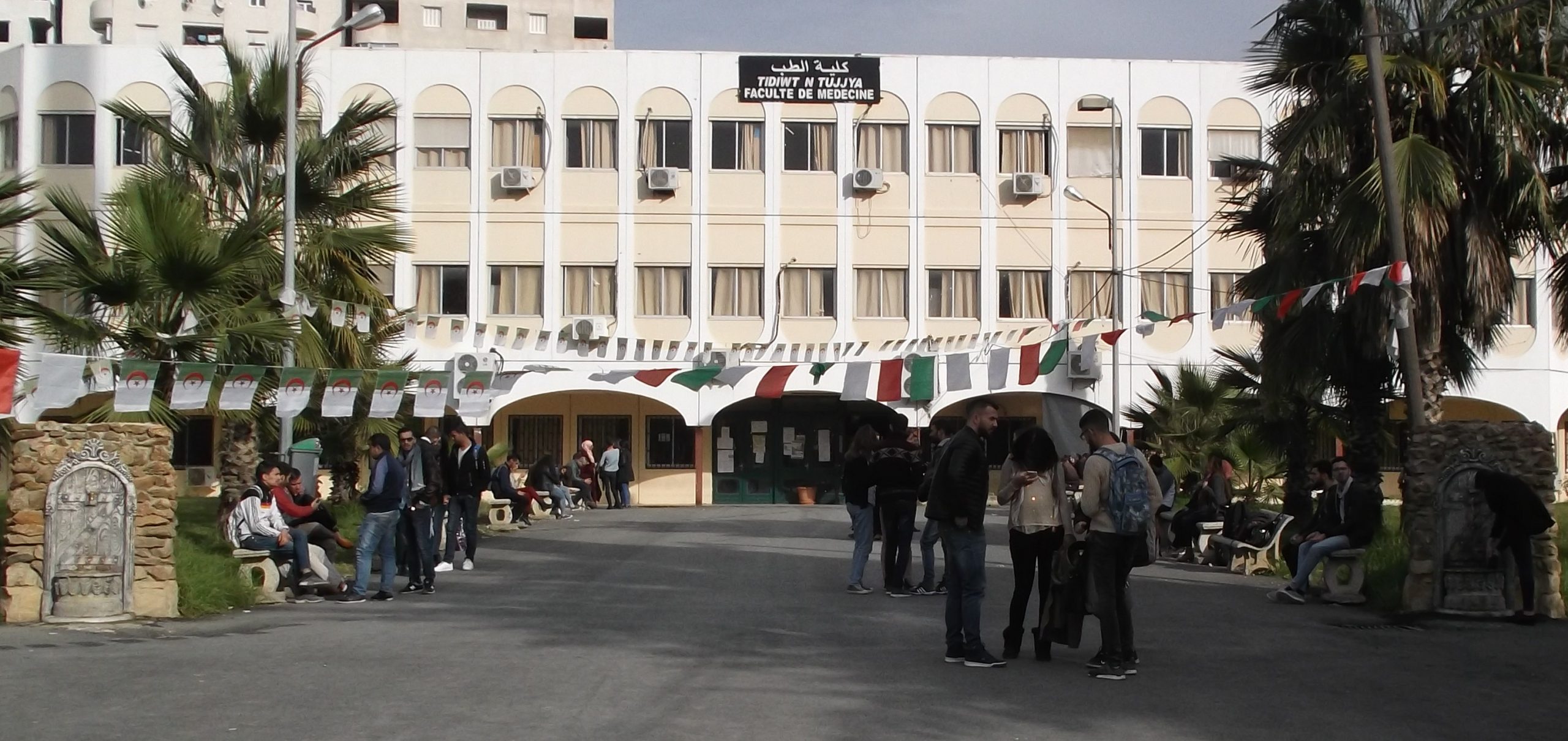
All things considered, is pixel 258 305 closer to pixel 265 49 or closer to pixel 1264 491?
pixel 265 49

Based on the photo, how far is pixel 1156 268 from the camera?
37719 mm

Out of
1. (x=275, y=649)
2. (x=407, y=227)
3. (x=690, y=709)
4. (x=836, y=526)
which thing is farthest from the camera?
(x=407, y=227)

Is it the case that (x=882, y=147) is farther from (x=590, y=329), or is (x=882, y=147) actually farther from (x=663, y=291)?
(x=590, y=329)

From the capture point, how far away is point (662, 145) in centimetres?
3738

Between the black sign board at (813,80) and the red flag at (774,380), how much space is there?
16524 mm

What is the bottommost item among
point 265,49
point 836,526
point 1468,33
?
point 836,526

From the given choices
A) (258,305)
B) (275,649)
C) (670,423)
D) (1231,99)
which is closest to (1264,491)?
(1231,99)

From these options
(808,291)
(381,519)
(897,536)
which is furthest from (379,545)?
(808,291)

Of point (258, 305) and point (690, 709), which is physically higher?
point (258, 305)

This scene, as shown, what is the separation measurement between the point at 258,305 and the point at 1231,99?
25.7 m

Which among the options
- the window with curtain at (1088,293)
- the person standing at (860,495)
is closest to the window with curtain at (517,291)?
the window with curtain at (1088,293)

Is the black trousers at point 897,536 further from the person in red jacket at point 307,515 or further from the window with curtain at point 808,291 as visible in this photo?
the window with curtain at point 808,291

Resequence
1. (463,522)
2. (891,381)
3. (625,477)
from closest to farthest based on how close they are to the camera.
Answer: (463,522) → (891,381) → (625,477)

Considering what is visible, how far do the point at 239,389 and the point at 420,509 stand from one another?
402 cm
